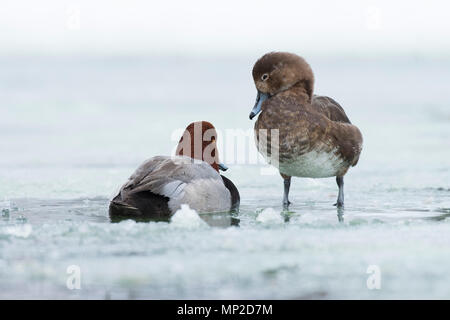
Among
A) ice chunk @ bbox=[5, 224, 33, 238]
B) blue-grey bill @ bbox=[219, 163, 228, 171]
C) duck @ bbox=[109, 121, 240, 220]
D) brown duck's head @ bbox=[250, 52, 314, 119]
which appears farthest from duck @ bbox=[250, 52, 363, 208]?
ice chunk @ bbox=[5, 224, 33, 238]

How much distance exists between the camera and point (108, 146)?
10.1 m

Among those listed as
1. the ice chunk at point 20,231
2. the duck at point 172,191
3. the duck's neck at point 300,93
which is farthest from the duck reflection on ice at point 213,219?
the duck's neck at point 300,93

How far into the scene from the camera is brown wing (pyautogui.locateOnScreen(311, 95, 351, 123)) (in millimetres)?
6116

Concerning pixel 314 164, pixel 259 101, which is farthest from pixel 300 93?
pixel 314 164

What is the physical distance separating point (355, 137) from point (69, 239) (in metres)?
2.66

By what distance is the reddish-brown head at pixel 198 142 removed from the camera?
21.4ft

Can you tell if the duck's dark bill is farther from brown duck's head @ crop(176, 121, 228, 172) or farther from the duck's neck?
brown duck's head @ crop(176, 121, 228, 172)

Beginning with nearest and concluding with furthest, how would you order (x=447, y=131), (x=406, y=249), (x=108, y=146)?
(x=406, y=249)
(x=108, y=146)
(x=447, y=131)

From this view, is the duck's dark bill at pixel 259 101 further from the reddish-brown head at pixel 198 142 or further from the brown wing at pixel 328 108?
the reddish-brown head at pixel 198 142

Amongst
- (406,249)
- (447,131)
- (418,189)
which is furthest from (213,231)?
(447,131)

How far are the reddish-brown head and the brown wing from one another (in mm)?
947
